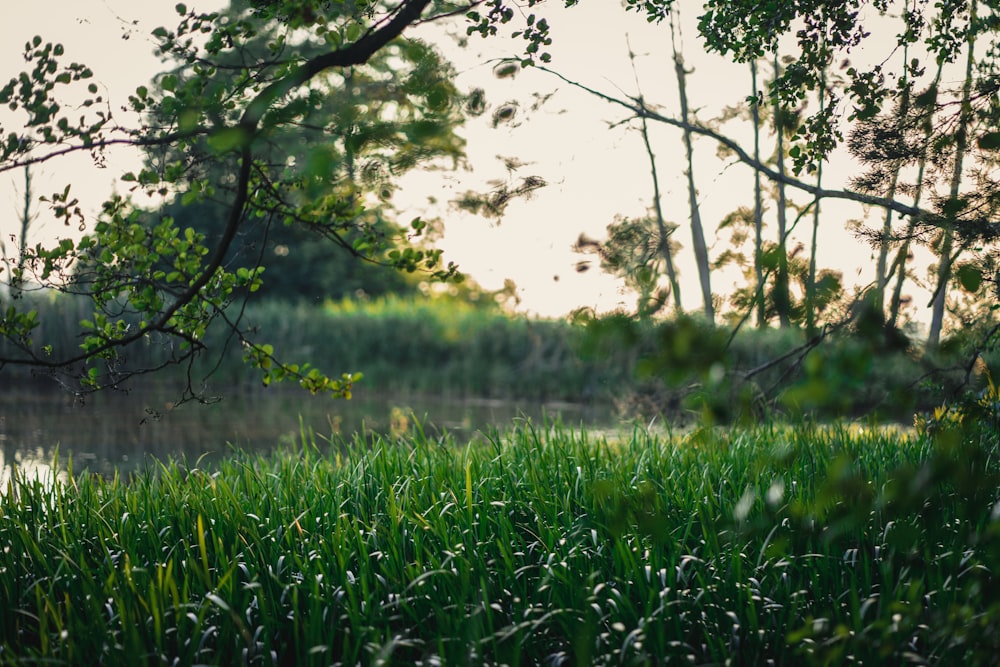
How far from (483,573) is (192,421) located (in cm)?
825

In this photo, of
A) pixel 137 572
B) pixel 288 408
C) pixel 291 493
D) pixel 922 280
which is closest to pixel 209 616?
pixel 137 572

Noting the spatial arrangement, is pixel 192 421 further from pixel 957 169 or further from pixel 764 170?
pixel 957 169

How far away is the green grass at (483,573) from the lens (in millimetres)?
2451

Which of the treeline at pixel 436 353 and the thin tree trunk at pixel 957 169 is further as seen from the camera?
the treeline at pixel 436 353

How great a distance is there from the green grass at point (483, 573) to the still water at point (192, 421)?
2736mm

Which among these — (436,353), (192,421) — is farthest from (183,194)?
(436,353)

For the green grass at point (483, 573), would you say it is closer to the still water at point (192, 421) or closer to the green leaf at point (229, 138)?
the green leaf at point (229, 138)

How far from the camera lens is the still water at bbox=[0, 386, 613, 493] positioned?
299 inches

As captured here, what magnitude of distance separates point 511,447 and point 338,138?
2.66 m

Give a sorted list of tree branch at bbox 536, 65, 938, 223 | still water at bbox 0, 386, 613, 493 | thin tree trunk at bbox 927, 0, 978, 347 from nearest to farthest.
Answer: thin tree trunk at bbox 927, 0, 978, 347, tree branch at bbox 536, 65, 938, 223, still water at bbox 0, 386, 613, 493

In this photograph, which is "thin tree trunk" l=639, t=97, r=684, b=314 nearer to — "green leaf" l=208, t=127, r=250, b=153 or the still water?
"green leaf" l=208, t=127, r=250, b=153

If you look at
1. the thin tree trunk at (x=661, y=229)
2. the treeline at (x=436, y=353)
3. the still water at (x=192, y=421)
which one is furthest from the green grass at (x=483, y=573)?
the treeline at (x=436, y=353)

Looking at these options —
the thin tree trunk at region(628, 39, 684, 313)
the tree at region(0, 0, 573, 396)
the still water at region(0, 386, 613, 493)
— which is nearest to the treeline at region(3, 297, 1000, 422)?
the still water at region(0, 386, 613, 493)

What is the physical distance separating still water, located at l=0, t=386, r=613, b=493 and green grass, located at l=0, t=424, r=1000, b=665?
2.74m
